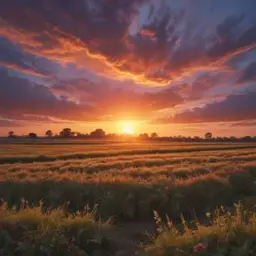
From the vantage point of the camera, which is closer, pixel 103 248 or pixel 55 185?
pixel 103 248

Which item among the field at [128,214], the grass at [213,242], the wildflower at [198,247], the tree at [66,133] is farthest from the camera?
the tree at [66,133]

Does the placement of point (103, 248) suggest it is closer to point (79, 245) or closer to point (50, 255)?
point (79, 245)

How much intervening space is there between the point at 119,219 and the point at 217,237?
677cm

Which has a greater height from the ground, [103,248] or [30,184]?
[30,184]

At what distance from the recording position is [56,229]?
332 inches

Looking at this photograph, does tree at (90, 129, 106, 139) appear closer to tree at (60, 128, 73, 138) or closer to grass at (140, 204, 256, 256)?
tree at (60, 128, 73, 138)

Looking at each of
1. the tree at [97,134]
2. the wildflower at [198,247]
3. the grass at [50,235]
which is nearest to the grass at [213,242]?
the wildflower at [198,247]

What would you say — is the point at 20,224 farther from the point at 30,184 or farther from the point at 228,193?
the point at 228,193

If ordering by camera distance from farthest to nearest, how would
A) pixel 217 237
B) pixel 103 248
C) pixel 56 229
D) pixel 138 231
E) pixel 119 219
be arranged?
pixel 119 219
pixel 138 231
pixel 103 248
pixel 56 229
pixel 217 237

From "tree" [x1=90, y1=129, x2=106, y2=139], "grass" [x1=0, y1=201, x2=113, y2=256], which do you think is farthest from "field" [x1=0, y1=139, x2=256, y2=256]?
"tree" [x1=90, y1=129, x2=106, y2=139]

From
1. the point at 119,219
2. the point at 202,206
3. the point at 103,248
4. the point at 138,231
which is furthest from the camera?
the point at 202,206

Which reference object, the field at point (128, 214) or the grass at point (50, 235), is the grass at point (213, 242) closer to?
the field at point (128, 214)

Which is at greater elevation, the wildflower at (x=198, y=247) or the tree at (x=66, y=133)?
the tree at (x=66, y=133)

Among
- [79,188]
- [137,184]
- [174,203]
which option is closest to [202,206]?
[174,203]
